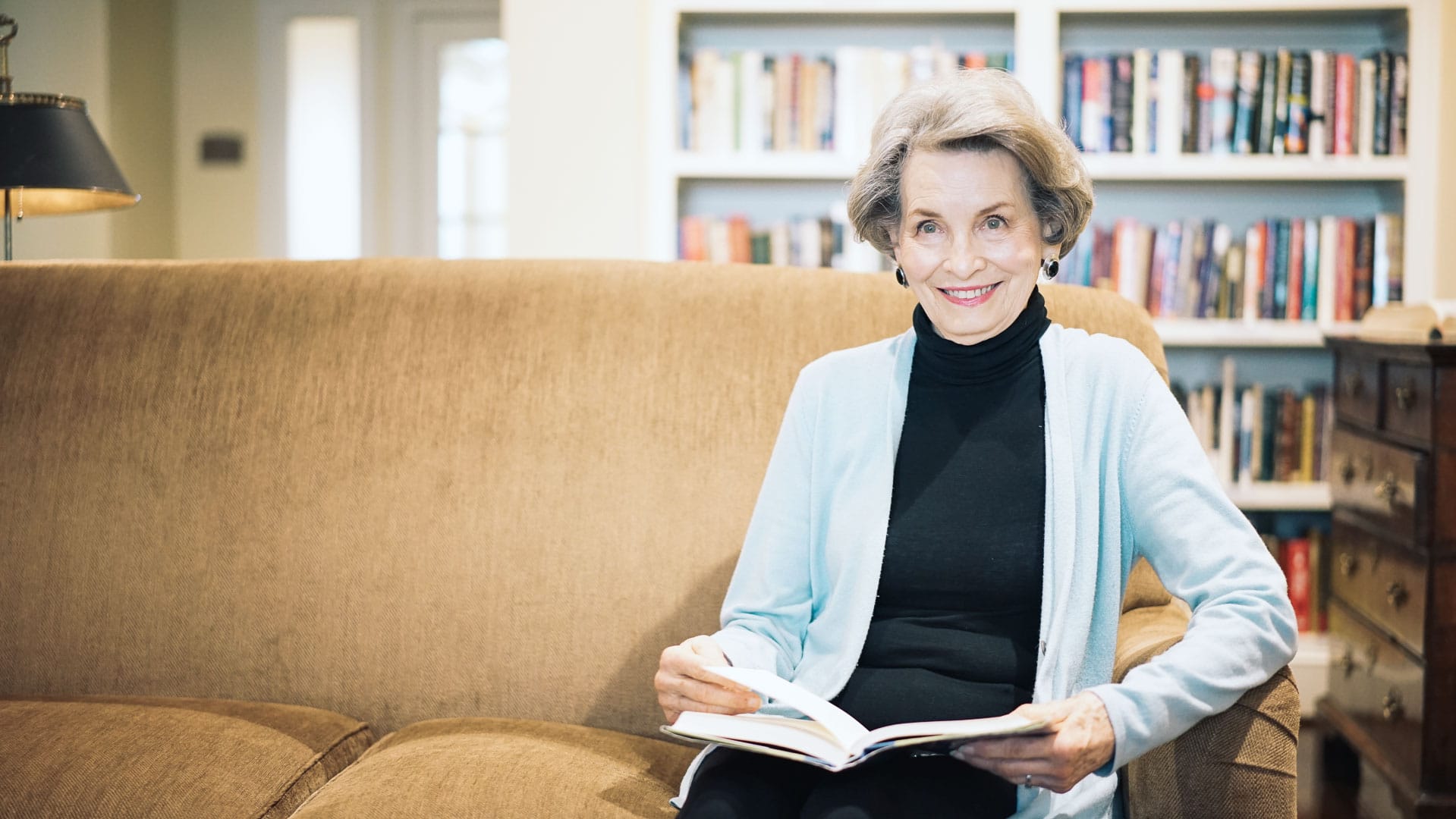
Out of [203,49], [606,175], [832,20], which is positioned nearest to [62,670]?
[606,175]

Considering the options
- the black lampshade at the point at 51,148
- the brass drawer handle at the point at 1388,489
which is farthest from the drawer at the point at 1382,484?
the black lampshade at the point at 51,148

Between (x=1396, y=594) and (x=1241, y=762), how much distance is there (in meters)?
1.29

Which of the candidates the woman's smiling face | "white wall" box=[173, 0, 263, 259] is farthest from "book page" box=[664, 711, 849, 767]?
"white wall" box=[173, 0, 263, 259]

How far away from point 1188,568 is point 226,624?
1.29 m

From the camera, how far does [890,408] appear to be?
1307 millimetres

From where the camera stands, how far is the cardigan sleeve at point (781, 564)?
1.29 metres

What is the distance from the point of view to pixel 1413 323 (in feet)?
6.91

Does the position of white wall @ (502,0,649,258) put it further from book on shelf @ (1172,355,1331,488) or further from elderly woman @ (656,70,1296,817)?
elderly woman @ (656,70,1296,817)

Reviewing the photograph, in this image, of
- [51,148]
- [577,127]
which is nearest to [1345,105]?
[577,127]

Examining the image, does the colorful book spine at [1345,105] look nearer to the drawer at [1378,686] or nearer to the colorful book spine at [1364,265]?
the colorful book spine at [1364,265]

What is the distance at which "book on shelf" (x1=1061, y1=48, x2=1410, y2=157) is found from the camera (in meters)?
2.84

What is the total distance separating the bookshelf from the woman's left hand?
2.00 m

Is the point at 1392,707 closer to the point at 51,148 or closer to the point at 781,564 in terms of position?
the point at 781,564

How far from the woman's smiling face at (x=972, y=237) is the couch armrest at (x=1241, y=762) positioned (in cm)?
45
